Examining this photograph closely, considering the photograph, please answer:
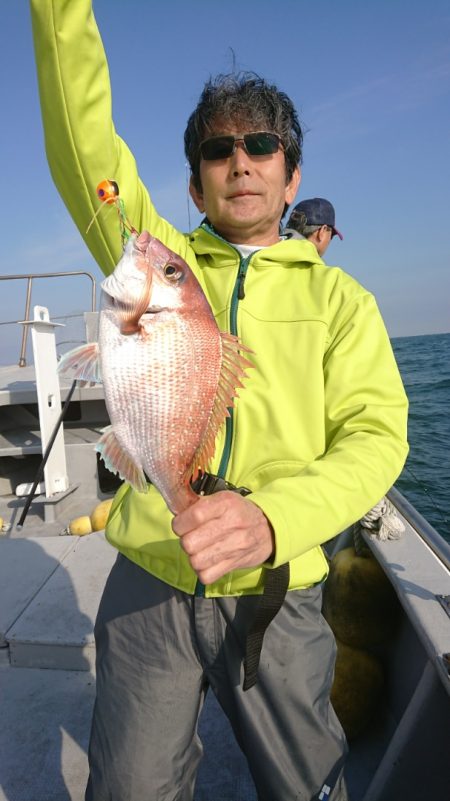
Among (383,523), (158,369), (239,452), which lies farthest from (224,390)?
(383,523)

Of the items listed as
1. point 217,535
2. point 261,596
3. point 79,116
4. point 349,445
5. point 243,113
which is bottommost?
point 261,596

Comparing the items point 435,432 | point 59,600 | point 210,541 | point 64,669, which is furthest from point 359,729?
point 435,432

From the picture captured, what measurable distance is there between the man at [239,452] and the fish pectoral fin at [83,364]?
42 centimetres

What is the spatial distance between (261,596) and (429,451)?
425 inches

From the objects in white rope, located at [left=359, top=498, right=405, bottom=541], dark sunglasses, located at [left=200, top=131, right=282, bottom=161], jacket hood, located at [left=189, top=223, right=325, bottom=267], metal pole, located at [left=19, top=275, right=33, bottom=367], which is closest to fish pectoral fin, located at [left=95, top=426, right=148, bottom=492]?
jacket hood, located at [left=189, top=223, right=325, bottom=267]

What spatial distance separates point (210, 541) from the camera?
41.8 inches

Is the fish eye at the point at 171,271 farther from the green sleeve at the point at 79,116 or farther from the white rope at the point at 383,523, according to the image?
the white rope at the point at 383,523

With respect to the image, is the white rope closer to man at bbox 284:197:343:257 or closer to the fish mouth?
the fish mouth

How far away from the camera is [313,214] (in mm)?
4578

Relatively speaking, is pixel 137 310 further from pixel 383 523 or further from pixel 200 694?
pixel 383 523

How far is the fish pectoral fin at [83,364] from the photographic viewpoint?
1390mm

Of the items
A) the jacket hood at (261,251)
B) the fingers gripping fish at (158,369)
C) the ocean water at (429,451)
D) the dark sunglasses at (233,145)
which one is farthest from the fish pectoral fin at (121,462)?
the ocean water at (429,451)

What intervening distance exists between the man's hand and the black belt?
286 mm

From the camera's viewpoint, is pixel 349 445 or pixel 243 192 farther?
pixel 243 192
